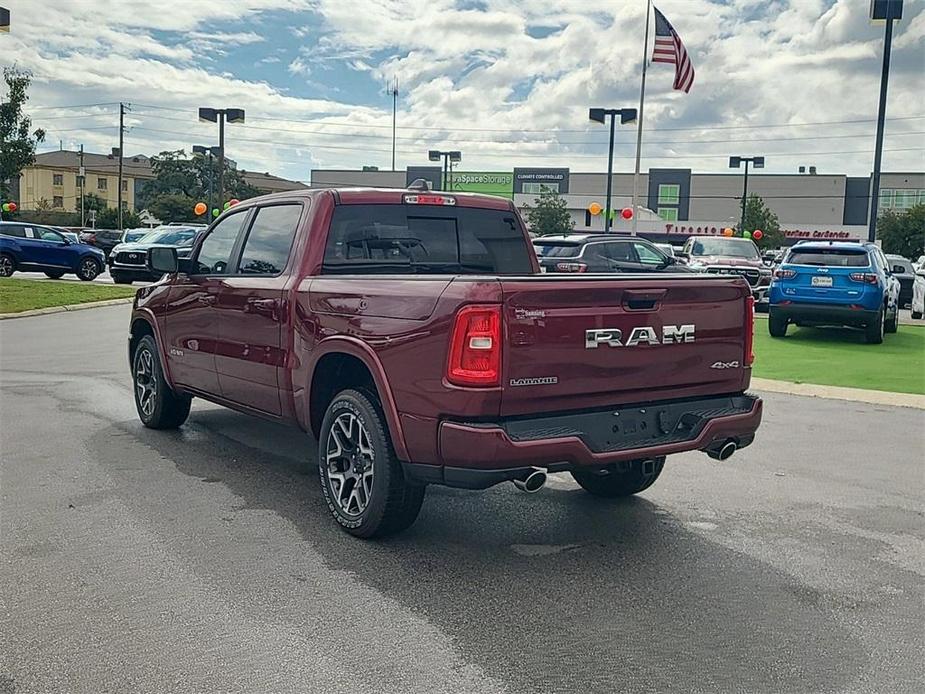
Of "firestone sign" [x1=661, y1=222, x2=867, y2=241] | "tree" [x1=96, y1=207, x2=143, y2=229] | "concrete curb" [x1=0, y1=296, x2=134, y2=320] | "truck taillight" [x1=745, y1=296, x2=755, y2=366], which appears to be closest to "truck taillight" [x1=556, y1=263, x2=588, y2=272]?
"concrete curb" [x1=0, y1=296, x2=134, y2=320]

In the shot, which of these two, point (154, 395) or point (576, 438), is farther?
point (154, 395)

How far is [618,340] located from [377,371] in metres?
1.21

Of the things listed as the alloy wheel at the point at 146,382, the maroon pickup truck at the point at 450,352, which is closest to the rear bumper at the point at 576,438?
the maroon pickup truck at the point at 450,352

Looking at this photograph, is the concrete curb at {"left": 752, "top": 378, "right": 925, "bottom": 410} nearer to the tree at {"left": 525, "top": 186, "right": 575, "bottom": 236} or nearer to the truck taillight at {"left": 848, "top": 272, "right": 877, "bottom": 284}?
the truck taillight at {"left": 848, "top": 272, "right": 877, "bottom": 284}

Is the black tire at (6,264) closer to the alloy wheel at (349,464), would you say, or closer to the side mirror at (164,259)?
the side mirror at (164,259)

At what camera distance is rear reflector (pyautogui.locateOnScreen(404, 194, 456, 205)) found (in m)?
6.09

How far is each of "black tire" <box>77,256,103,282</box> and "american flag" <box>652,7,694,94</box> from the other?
1749 centimetres

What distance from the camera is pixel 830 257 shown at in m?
15.1

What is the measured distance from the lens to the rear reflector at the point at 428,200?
20.0ft

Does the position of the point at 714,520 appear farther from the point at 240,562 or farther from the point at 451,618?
the point at 240,562

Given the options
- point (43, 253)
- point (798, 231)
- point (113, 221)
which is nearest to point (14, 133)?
point (43, 253)

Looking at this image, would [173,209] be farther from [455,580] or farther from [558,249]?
[455,580]

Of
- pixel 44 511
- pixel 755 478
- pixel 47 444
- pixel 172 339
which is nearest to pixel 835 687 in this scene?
pixel 755 478

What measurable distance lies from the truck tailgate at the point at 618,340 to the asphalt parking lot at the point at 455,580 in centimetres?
90
